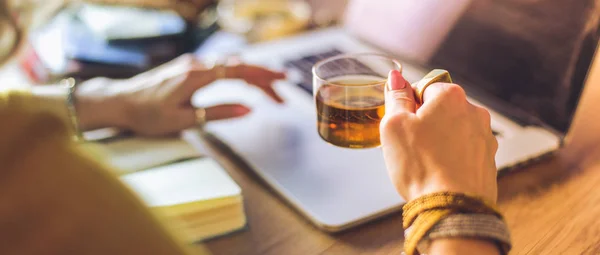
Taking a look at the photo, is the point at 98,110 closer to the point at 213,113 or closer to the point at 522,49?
the point at 213,113

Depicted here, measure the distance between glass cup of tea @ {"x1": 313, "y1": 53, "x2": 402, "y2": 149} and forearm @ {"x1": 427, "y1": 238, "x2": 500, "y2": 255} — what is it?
7.3 inches

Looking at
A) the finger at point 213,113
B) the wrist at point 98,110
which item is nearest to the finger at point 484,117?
the finger at point 213,113

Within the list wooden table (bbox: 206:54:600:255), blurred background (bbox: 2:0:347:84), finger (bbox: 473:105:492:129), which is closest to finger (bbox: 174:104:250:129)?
wooden table (bbox: 206:54:600:255)

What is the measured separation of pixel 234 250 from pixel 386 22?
0.63m

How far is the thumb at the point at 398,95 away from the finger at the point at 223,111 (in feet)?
1.20

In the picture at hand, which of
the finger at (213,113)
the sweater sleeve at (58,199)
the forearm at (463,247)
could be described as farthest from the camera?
the finger at (213,113)

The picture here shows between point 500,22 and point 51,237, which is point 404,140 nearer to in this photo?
point 51,237

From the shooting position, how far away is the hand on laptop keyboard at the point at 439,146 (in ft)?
1.63

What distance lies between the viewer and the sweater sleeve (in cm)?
31

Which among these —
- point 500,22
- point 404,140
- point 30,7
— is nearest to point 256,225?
point 404,140

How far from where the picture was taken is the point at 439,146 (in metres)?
0.50

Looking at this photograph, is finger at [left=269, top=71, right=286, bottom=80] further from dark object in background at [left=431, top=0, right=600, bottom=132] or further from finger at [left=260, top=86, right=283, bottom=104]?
dark object in background at [left=431, top=0, right=600, bottom=132]

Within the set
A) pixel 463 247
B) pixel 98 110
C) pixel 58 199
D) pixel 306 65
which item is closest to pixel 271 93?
pixel 306 65

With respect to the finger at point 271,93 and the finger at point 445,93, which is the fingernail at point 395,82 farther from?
the finger at point 271,93
